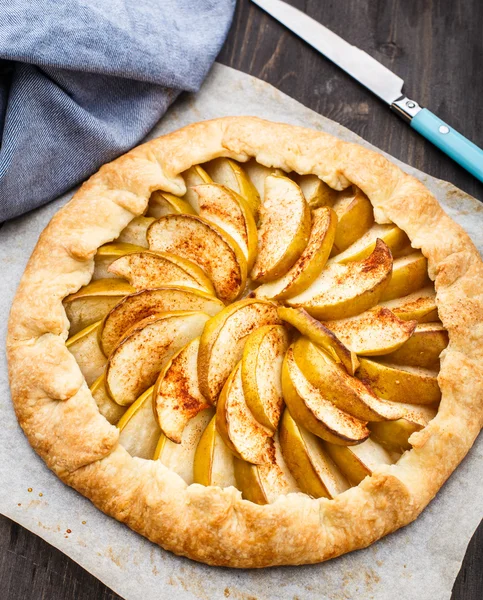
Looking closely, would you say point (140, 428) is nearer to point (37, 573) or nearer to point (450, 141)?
point (37, 573)

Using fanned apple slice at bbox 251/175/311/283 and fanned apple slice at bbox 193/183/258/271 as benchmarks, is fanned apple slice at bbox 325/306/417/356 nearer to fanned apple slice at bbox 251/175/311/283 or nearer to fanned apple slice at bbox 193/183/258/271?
fanned apple slice at bbox 251/175/311/283

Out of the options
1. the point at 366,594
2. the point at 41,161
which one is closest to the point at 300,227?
the point at 41,161

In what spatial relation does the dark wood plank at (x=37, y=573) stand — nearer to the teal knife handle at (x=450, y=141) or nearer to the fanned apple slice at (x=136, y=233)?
the fanned apple slice at (x=136, y=233)

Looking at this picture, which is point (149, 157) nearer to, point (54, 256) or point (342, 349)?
point (54, 256)

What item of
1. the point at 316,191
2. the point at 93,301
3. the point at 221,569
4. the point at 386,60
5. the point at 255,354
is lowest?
the point at 221,569

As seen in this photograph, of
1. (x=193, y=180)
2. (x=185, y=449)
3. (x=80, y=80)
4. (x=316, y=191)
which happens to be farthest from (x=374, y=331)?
(x=80, y=80)

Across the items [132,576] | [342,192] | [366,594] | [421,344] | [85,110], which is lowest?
[132,576]
